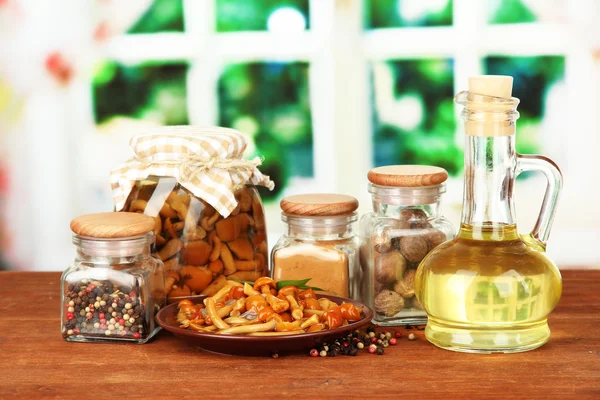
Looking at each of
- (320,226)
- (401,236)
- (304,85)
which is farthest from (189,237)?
(304,85)

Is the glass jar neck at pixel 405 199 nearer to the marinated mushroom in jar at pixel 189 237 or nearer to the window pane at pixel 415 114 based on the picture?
the marinated mushroom in jar at pixel 189 237

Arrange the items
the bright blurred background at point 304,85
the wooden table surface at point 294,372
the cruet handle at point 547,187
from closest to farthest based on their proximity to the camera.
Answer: the wooden table surface at point 294,372, the cruet handle at point 547,187, the bright blurred background at point 304,85

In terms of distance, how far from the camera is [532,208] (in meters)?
2.00

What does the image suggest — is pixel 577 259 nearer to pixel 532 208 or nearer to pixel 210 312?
pixel 532 208

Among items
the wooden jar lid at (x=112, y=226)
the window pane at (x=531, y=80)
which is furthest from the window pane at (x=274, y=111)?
the wooden jar lid at (x=112, y=226)

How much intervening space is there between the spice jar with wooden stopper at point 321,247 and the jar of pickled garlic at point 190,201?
7 cm

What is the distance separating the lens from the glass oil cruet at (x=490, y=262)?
3.14 feet

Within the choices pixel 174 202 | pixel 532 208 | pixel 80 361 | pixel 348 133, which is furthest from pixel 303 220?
pixel 532 208

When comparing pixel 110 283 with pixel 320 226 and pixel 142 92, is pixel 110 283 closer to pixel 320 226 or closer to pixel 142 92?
pixel 320 226

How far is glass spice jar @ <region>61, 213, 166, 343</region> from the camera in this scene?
1.03 meters

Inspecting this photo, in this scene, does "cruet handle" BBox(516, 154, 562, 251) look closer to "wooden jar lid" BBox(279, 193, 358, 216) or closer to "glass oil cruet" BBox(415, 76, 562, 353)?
"glass oil cruet" BBox(415, 76, 562, 353)

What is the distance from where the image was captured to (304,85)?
6.47ft

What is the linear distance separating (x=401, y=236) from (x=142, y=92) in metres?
1.09

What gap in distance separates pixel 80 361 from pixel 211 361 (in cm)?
15
